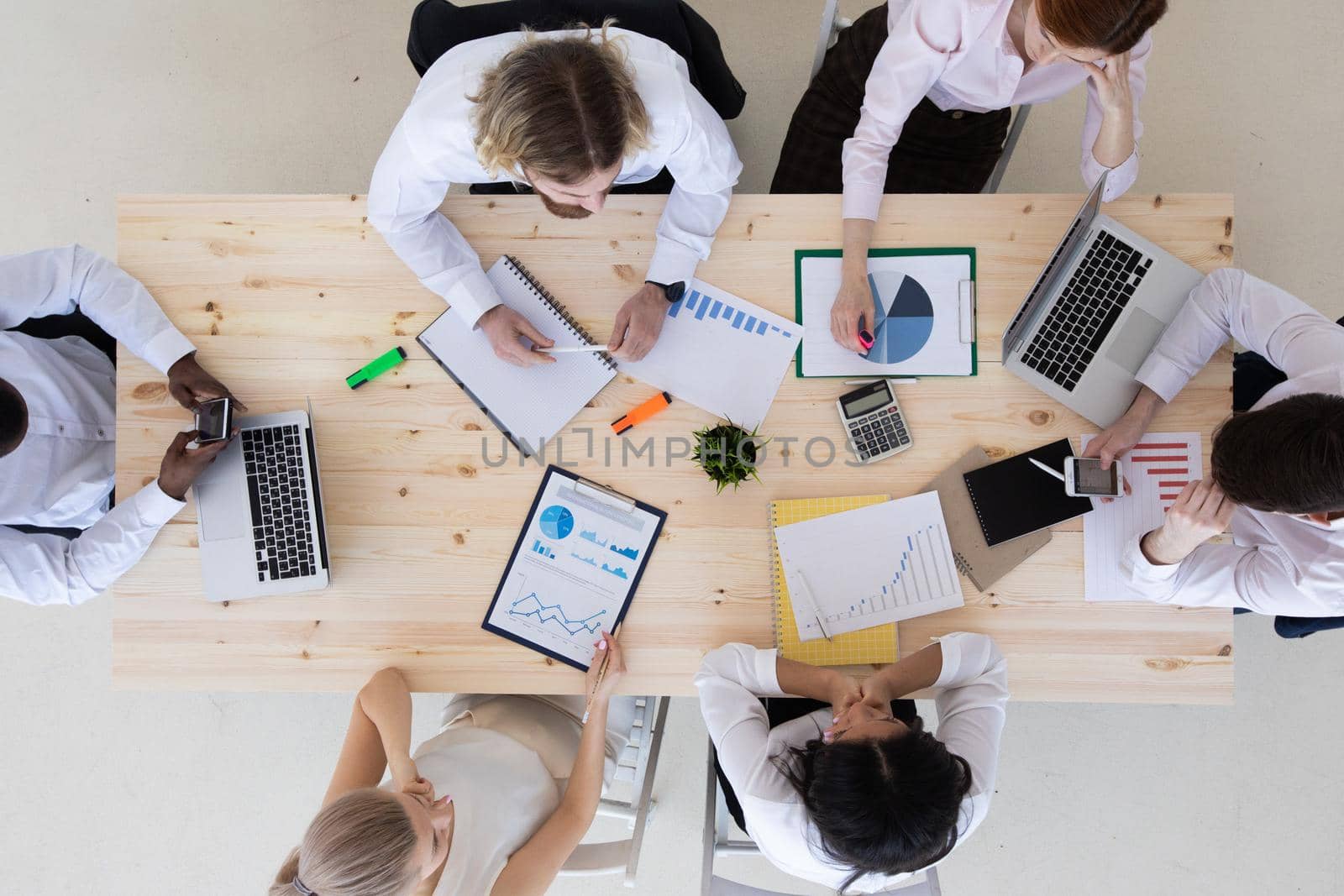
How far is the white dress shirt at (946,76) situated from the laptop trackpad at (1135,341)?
24cm

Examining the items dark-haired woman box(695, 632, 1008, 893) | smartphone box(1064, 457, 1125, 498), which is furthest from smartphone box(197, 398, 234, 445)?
smartphone box(1064, 457, 1125, 498)

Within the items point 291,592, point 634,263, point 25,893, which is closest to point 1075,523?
point 634,263

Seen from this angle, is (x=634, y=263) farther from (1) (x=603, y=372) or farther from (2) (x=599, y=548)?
(2) (x=599, y=548)

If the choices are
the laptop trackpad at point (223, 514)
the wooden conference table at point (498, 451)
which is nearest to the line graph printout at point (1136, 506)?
the wooden conference table at point (498, 451)

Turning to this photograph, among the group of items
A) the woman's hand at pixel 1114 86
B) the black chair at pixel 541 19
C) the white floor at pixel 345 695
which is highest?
the black chair at pixel 541 19

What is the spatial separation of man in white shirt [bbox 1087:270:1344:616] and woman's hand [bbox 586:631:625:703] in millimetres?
899

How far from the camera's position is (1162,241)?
1.42 meters

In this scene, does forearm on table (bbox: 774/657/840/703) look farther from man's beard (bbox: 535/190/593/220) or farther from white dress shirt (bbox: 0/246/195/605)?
white dress shirt (bbox: 0/246/195/605)

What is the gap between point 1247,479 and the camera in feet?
3.65

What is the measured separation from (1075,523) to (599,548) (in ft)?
2.80

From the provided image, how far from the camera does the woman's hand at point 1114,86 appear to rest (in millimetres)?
1291

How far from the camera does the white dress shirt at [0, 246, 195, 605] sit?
4.53ft

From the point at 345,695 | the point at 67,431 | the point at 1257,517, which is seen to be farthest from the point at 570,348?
the point at 345,695

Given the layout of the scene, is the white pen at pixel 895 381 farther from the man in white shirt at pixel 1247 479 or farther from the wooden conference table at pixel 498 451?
the man in white shirt at pixel 1247 479
